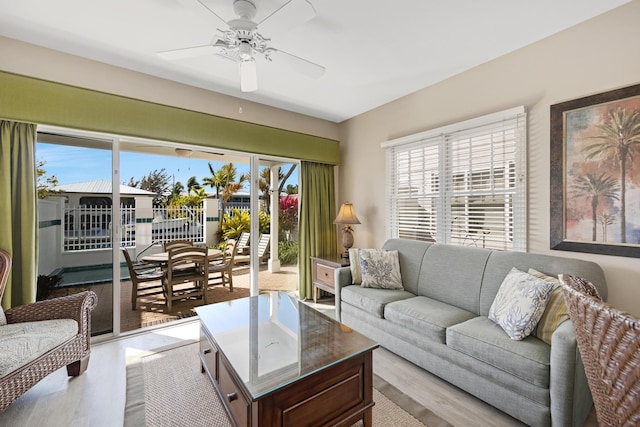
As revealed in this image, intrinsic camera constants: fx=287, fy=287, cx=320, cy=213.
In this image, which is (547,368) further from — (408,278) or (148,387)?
(148,387)

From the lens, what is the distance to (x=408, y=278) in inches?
119

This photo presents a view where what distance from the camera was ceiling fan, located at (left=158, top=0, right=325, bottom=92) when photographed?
1.68m

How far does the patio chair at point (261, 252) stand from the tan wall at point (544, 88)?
7.34ft

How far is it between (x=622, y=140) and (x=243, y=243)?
378cm

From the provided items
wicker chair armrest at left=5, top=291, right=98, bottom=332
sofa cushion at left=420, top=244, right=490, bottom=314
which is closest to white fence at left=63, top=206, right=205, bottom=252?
wicker chair armrest at left=5, top=291, right=98, bottom=332

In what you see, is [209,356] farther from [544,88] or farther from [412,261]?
[544,88]

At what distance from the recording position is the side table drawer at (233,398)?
4.56 ft

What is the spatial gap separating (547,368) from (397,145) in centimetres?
271

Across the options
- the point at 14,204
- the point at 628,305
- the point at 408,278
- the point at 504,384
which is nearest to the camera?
the point at 504,384

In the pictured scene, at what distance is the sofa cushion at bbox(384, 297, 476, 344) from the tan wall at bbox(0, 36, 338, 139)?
108 inches

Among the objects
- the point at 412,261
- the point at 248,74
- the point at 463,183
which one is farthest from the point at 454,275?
the point at 248,74

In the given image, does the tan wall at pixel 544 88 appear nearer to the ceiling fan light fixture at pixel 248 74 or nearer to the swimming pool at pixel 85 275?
the ceiling fan light fixture at pixel 248 74

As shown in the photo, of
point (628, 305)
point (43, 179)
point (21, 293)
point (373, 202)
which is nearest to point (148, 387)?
point (21, 293)

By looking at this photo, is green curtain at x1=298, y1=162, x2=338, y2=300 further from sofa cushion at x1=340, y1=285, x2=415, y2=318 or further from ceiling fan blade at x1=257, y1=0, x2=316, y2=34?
ceiling fan blade at x1=257, y1=0, x2=316, y2=34
